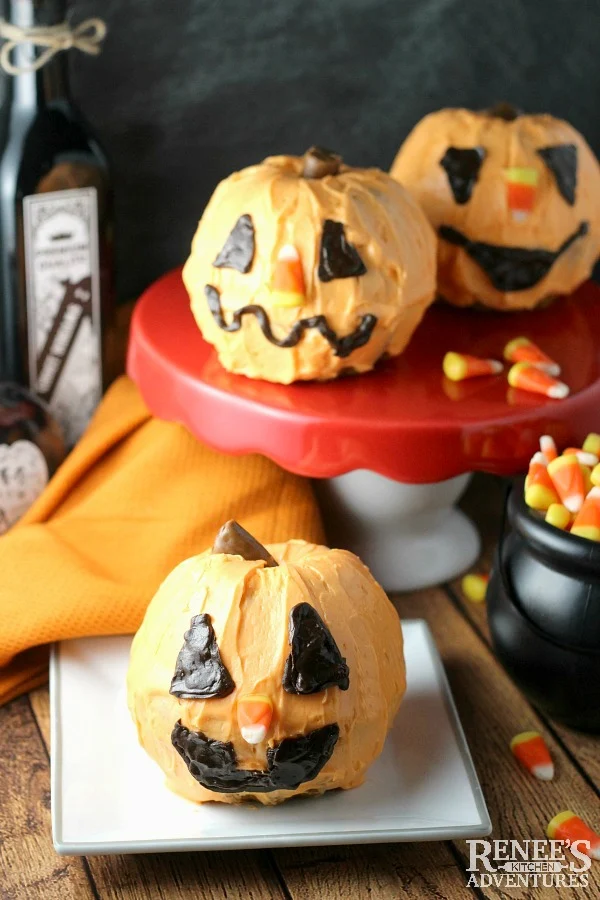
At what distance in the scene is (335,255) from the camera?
1.45 m

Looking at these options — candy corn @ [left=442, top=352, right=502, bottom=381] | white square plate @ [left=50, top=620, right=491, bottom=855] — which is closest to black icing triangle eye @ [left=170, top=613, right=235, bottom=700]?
white square plate @ [left=50, top=620, right=491, bottom=855]

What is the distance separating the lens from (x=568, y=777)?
4.48ft

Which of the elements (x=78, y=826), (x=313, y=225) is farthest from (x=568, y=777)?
(x=313, y=225)

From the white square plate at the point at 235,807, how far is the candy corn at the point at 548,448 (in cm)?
33

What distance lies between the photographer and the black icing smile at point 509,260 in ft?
5.48

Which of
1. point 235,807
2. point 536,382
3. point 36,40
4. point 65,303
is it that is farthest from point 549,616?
point 36,40

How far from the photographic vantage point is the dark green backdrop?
77.2 inches

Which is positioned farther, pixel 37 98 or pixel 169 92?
pixel 169 92

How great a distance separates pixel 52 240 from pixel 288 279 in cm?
55

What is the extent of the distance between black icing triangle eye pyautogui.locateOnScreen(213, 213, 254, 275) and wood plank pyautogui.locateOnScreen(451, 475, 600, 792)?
613mm

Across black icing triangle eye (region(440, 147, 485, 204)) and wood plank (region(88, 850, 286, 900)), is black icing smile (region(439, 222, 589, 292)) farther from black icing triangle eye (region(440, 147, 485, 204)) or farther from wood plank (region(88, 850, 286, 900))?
wood plank (region(88, 850, 286, 900))

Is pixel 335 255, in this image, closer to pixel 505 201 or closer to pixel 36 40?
pixel 505 201

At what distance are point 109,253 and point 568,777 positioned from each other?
3.67ft

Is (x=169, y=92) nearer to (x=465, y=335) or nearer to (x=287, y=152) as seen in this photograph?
(x=287, y=152)
